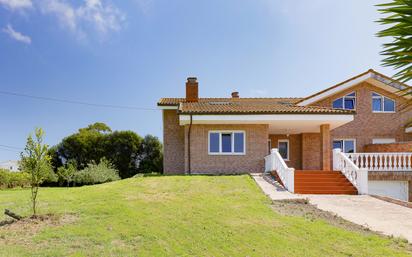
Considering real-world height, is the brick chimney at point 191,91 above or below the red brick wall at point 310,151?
above

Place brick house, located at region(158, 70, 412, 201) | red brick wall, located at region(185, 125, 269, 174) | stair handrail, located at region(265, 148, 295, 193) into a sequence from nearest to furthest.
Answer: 1. stair handrail, located at region(265, 148, 295, 193)
2. brick house, located at region(158, 70, 412, 201)
3. red brick wall, located at region(185, 125, 269, 174)

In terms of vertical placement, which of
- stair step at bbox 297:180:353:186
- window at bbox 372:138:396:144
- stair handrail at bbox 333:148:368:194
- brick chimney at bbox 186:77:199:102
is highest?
brick chimney at bbox 186:77:199:102

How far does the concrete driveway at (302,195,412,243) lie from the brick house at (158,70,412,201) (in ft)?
6.75

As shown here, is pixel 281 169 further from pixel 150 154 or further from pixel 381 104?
pixel 150 154

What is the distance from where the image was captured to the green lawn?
6430 mm

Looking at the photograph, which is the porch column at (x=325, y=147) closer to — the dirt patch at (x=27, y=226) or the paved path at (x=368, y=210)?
the paved path at (x=368, y=210)

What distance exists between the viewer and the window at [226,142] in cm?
1975

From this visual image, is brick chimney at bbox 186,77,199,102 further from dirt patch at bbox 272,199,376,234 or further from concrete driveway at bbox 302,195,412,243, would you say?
dirt patch at bbox 272,199,376,234

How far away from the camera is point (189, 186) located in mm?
13781

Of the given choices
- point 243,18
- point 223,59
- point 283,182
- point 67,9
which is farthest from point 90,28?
point 283,182

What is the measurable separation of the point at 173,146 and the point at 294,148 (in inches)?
386

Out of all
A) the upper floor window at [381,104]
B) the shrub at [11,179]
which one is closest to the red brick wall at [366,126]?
the upper floor window at [381,104]

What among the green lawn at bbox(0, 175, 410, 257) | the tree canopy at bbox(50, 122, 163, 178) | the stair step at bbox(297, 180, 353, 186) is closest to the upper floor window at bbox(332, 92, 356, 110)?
the stair step at bbox(297, 180, 353, 186)

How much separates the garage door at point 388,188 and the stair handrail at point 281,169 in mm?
5749
